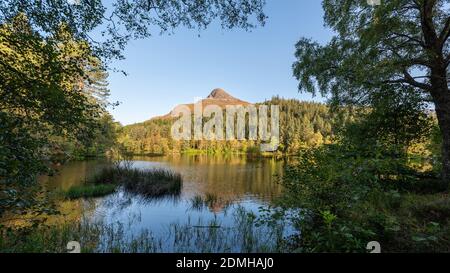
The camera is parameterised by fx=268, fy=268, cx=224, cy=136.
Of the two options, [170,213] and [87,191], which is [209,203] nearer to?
[170,213]

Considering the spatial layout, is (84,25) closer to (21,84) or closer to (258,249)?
(21,84)

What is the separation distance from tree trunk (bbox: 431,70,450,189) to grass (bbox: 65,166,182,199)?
1444 cm

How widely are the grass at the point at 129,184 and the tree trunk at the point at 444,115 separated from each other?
47.4 feet

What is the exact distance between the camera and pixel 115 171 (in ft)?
71.0

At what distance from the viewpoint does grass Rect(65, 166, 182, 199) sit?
16.9 meters

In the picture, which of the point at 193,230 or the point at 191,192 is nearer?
the point at 193,230

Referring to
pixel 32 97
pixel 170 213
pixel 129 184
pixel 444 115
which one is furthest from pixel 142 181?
pixel 444 115

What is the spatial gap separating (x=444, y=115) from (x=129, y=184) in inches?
739

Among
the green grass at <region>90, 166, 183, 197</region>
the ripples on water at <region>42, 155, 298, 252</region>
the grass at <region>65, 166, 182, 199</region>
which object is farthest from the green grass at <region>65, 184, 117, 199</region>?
the green grass at <region>90, 166, 183, 197</region>

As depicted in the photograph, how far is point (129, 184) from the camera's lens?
1983 centimetres

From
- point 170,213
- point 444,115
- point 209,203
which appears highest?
point 444,115

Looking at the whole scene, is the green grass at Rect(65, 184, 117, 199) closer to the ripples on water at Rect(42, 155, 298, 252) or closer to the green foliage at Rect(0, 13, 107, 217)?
the ripples on water at Rect(42, 155, 298, 252)

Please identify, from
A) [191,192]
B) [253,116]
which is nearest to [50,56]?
[191,192]
